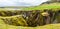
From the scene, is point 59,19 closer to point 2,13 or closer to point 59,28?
point 59,28

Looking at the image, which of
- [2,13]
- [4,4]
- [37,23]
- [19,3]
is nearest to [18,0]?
[19,3]

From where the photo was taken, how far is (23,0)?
4520mm

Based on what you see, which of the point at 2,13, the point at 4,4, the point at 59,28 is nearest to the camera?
the point at 59,28

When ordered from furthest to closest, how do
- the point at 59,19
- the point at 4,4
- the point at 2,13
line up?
1. the point at 4,4
2. the point at 2,13
3. the point at 59,19

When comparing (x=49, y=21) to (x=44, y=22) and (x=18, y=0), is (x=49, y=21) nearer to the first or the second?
(x=44, y=22)

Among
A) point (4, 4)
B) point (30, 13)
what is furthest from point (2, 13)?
point (4, 4)

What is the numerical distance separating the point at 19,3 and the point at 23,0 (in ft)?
1.10

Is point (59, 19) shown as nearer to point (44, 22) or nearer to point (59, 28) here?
point (44, 22)

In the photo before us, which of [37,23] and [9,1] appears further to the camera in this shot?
[9,1]

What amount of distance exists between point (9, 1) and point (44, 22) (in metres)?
1.81

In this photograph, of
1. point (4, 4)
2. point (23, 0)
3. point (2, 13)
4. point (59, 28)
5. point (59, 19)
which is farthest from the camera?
point (23, 0)

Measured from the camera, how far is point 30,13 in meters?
3.01

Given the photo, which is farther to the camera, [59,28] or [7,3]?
[7,3]

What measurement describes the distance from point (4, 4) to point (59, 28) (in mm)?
2239
